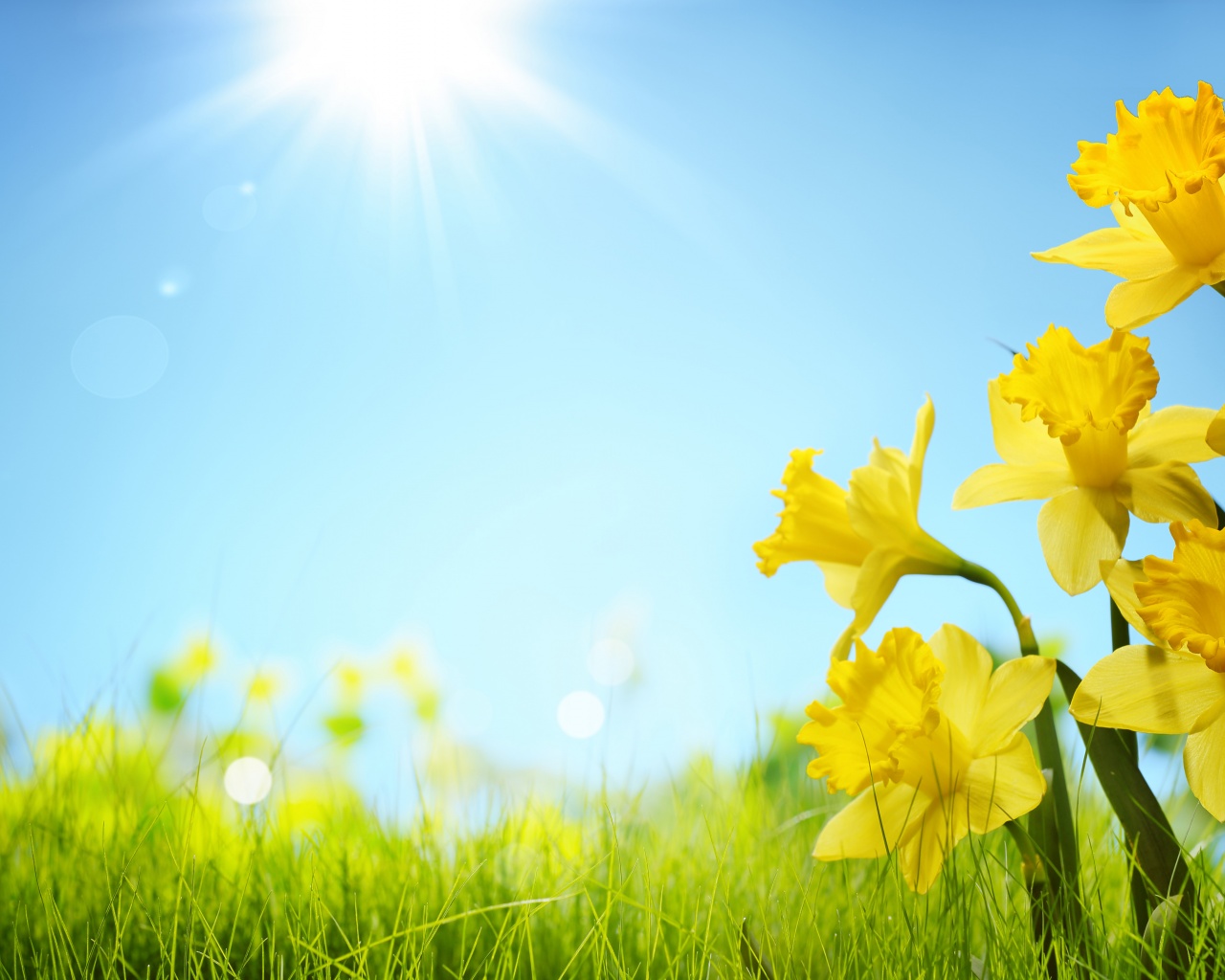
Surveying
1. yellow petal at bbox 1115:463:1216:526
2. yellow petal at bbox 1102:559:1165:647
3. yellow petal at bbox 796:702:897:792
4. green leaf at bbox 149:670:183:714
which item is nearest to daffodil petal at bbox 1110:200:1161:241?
yellow petal at bbox 1115:463:1216:526

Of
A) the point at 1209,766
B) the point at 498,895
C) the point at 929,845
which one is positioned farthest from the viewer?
the point at 498,895

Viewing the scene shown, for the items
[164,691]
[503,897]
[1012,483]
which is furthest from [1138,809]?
[164,691]

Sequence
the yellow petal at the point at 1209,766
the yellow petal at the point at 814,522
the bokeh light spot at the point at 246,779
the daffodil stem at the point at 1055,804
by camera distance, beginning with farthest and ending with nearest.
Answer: the bokeh light spot at the point at 246,779, the yellow petal at the point at 814,522, the daffodil stem at the point at 1055,804, the yellow petal at the point at 1209,766

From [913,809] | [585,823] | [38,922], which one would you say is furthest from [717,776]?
[38,922]

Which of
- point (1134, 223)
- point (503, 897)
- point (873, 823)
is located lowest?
point (503, 897)

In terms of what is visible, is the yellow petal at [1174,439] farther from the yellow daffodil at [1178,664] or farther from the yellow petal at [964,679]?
the yellow petal at [964,679]

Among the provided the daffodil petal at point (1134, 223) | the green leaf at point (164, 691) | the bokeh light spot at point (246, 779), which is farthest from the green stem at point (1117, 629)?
the green leaf at point (164, 691)

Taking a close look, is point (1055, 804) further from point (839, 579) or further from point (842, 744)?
point (839, 579)

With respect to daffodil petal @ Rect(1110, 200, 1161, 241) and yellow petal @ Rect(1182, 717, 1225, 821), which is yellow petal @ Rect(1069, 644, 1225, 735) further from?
daffodil petal @ Rect(1110, 200, 1161, 241)
